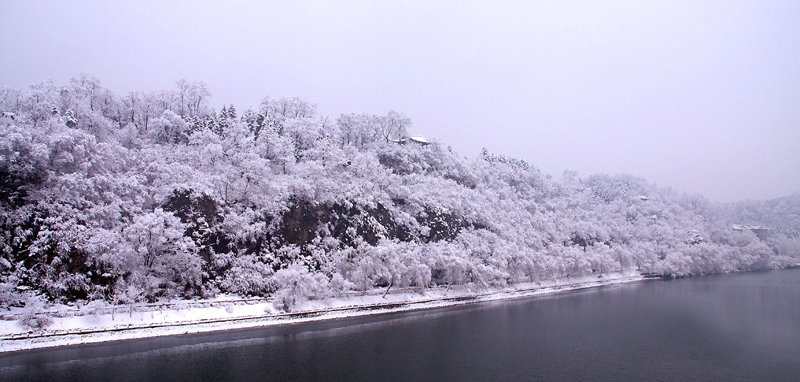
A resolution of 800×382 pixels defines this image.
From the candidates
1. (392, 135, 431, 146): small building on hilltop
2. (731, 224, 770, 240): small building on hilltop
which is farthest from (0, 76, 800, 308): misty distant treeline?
(731, 224, 770, 240): small building on hilltop

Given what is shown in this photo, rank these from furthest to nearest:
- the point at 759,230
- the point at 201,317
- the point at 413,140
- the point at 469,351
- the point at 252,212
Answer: the point at 759,230 < the point at 413,140 < the point at 252,212 < the point at 201,317 < the point at 469,351

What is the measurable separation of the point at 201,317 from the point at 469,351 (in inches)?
920

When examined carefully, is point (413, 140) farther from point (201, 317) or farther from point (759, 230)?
point (759, 230)

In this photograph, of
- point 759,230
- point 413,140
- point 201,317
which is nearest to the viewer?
point 201,317

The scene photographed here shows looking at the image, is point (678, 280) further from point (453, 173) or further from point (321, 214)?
point (321, 214)

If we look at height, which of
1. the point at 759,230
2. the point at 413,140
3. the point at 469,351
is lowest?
the point at 469,351

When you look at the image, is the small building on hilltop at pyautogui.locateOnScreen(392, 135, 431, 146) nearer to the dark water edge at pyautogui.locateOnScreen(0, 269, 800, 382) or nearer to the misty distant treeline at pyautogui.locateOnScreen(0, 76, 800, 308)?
the misty distant treeline at pyautogui.locateOnScreen(0, 76, 800, 308)

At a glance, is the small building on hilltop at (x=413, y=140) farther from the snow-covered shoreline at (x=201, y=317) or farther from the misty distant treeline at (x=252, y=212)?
the snow-covered shoreline at (x=201, y=317)

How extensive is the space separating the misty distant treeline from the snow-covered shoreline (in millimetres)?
1666

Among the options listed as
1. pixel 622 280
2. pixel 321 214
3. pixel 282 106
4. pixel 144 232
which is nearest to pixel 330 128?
pixel 282 106

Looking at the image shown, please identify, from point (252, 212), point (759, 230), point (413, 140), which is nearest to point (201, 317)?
point (252, 212)

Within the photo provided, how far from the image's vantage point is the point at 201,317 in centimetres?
3778

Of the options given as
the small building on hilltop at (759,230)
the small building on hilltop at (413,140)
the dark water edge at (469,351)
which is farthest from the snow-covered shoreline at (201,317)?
the small building on hilltop at (759,230)

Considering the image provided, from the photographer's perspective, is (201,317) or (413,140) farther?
(413,140)
